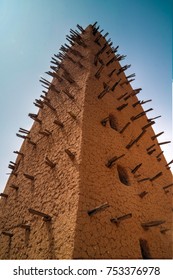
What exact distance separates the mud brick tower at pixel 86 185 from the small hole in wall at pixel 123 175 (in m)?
0.04

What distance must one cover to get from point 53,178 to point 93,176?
5.31ft

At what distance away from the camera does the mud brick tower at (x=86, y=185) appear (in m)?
6.25

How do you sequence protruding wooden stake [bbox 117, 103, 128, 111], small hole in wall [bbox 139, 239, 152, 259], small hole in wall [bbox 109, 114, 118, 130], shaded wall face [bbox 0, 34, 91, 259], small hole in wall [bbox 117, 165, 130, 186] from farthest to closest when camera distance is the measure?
protruding wooden stake [bbox 117, 103, 128, 111] < small hole in wall [bbox 109, 114, 118, 130] < small hole in wall [bbox 117, 165, 130, 186] < small hole in wall [bbox 139, 239, 152, 259] < shaded wall face [bbox 0, 34, 91, 259]

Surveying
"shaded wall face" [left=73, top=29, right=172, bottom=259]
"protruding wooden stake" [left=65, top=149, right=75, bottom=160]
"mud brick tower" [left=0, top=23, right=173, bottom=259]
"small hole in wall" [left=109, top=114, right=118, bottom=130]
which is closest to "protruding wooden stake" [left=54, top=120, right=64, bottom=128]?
"mud brick tower" [left=0, top=23, right=173, bottom=259]

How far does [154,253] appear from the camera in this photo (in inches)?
297

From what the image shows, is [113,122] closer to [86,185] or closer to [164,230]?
[86,185]

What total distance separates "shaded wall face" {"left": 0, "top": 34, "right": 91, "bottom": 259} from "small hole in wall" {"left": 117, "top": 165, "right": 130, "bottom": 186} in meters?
2.27

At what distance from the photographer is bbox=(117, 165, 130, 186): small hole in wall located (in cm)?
880

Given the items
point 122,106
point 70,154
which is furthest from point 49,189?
point 122,106

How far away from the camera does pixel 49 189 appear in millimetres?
7797

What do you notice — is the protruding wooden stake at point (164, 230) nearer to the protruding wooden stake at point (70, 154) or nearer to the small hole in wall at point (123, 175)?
the small hole in wall at point (123, 175)

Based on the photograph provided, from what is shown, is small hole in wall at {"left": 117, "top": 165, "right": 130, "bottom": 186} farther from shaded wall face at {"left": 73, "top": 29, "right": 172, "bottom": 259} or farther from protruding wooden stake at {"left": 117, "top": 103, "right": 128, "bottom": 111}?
protruding wooden stake at {"left": 117, "top": 103, "right": 128, "bottom": 111}

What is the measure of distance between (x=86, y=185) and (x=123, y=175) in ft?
8.73
